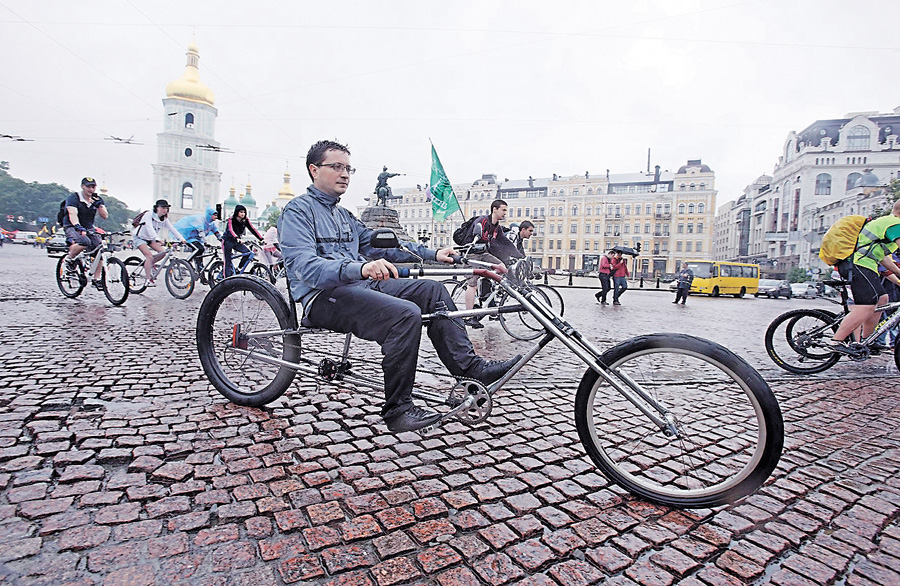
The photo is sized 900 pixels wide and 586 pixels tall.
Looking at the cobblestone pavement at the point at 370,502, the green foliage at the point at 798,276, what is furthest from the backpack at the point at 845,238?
the green foliage at the point at 798,276

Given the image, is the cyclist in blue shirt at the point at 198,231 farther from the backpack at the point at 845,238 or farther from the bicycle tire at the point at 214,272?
the backpack at the point at 845,238

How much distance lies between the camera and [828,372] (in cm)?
521

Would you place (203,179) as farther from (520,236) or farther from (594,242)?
(520,236)

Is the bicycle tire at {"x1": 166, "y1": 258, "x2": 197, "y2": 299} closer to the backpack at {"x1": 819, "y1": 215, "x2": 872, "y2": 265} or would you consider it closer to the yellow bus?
the backpack at {"x1": 819, "y1": 215, "x2": 872, "y2": 265}

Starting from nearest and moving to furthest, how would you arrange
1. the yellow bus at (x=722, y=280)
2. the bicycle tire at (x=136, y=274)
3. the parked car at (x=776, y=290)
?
the bicycle tire at (x=136, y=274)
the yellow bus at (x=722, y=280)
the parked car at (x=776, y=290)

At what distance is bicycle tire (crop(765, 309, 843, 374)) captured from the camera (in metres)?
5.09

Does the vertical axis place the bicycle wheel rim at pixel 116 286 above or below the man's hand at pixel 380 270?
below

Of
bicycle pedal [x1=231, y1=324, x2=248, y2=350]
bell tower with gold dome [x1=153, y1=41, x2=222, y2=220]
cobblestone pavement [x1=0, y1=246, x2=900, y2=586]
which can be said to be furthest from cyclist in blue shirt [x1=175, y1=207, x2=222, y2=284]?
bell tower with gold dome [x1=153, y1=41, x2=222, y2=220]

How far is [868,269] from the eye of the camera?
192 inches

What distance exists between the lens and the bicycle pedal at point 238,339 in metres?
3.33

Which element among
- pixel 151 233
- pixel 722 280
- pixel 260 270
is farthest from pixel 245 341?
pixel 722 280

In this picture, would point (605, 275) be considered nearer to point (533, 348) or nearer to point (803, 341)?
point (803, 341)

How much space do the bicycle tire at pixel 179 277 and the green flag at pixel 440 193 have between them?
1380cm

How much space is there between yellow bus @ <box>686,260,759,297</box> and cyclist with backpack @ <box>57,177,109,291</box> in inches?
1239
